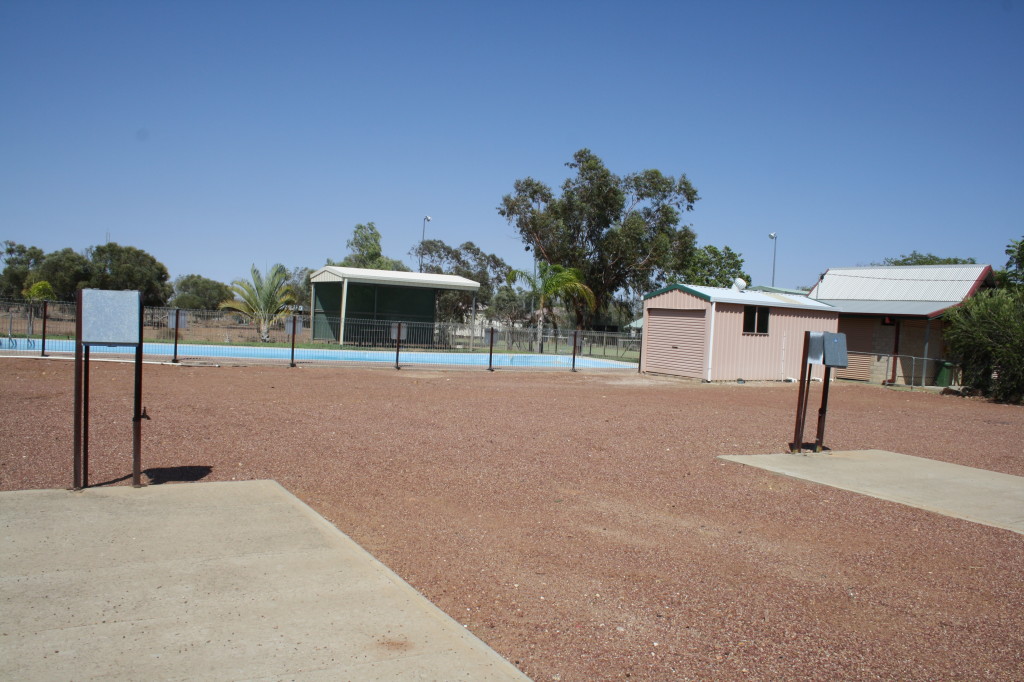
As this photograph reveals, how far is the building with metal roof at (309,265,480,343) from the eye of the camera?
3359 centimetres

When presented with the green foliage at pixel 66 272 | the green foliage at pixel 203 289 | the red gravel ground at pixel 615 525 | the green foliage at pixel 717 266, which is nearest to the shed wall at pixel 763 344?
the red gravel ground at pixel 615 525

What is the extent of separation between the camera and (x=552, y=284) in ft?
125

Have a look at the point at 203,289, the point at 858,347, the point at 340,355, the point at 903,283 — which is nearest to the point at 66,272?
the point at 203,289

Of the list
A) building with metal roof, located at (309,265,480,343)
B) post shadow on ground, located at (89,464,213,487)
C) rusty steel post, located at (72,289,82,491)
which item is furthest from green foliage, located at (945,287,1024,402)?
rusty steel post, located at (72,289,82,491)

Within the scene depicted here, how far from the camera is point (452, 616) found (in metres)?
4.51

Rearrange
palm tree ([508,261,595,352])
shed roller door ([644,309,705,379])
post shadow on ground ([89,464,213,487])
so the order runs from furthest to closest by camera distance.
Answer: palm tree ([508,261,595,352]) < shed roller door ([644,309,705,379]) < post shadow on ground ([89,464,213,487])

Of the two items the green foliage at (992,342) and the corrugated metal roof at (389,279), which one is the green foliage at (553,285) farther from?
the green foliage at (992,342)

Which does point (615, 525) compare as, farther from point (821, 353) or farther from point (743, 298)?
point (743, 298)

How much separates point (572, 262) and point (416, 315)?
452 inches

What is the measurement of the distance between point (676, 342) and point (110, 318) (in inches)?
827

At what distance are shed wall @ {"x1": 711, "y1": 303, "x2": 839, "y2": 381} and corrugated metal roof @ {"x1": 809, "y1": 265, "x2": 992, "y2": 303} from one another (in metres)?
4.80

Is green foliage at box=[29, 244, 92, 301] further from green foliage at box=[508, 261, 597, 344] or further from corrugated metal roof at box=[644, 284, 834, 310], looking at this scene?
corrugated metal roof at box=[644, 284, 834, 310]

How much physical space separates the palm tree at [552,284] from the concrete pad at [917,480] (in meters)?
27.1

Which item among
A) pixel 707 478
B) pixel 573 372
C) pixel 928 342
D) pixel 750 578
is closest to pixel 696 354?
pixel 573 372
